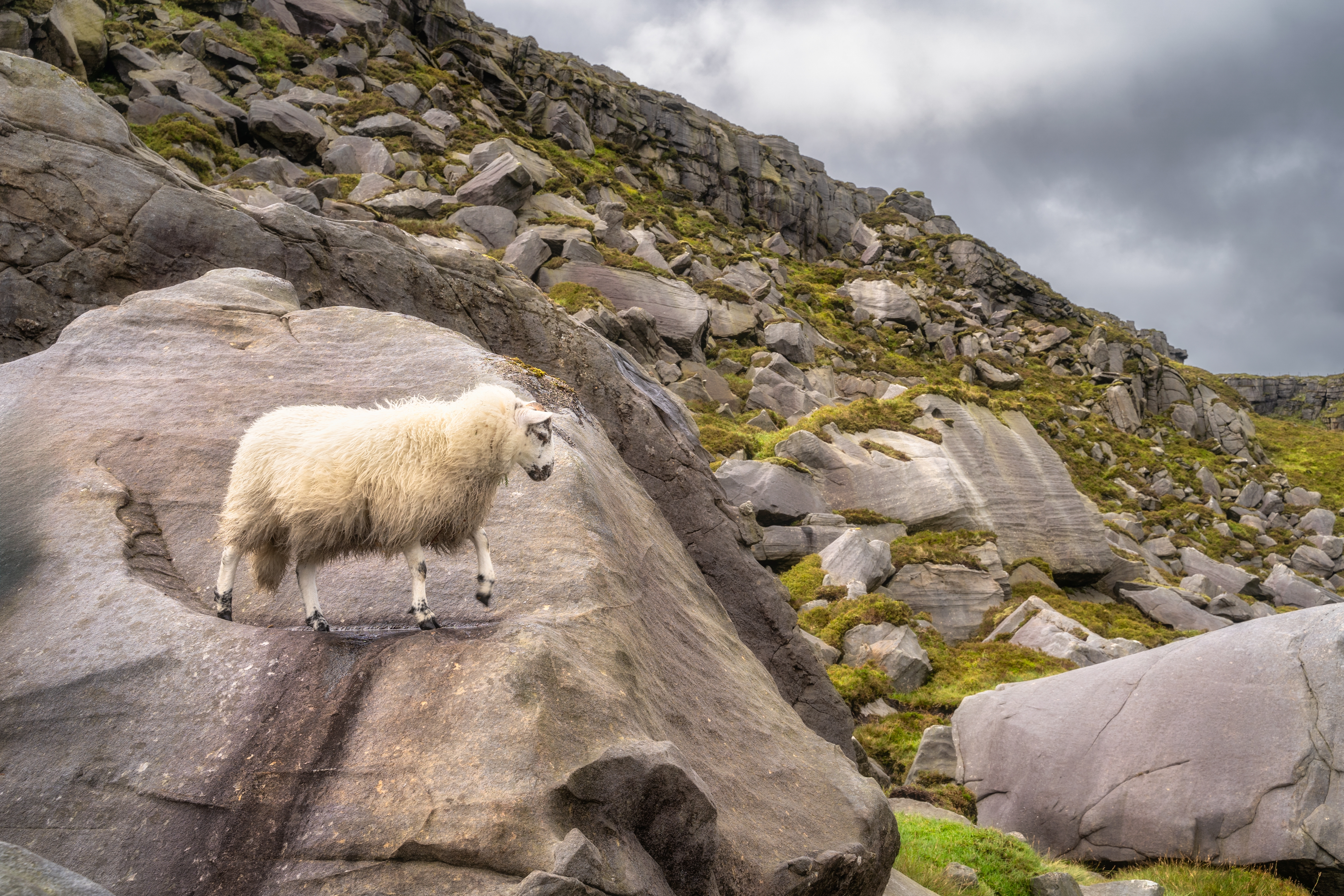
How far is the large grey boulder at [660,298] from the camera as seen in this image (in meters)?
51.9

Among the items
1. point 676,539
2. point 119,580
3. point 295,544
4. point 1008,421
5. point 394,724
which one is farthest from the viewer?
point 1008,421

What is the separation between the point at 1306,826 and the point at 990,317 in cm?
11330

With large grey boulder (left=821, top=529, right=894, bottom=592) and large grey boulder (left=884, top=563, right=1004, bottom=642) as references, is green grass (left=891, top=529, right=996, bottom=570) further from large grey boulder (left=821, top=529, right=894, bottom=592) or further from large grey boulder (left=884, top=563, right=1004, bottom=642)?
large grey boulder (left=821, top=529, right=894, bottom=592)

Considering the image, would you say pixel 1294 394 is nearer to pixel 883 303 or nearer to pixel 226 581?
pixel 883 303

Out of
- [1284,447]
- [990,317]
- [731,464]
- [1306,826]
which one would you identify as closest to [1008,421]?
[731,464]

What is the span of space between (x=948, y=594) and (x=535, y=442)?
32302 millimetres

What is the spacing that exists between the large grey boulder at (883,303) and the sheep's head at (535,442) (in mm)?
92030

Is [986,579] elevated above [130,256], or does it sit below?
below

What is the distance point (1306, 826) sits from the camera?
553 inches

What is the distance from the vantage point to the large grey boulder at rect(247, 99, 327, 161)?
5528 cm

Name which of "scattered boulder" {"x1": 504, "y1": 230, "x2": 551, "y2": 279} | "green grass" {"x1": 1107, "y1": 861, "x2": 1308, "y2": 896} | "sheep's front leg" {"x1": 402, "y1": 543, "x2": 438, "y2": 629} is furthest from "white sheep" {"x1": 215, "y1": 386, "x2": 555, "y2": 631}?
"scattered boulder" {"x1": 504, "y1": 230, "x2": 551, "y2": 279}

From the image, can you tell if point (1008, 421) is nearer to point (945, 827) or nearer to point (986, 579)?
point (986, 579)

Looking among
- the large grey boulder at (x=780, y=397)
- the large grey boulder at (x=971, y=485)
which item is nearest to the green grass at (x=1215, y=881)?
the large grey boulder at (x=971, y=485)

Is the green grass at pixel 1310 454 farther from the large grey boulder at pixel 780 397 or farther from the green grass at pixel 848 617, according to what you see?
the green grass at pixel 848 617
